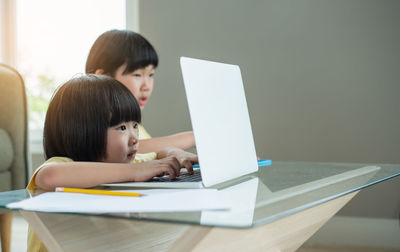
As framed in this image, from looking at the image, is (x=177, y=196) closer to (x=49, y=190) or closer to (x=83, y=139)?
(x=49, y=190)

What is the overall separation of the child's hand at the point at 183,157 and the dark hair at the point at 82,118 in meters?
0.15

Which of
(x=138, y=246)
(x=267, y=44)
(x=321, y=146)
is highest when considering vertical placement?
(x=267, y=44)

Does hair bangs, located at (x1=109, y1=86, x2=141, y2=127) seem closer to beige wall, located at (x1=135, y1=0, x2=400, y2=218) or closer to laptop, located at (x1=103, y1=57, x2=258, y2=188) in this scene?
laptop, located at (x1=103, y1=57, x2=258, y2=188)

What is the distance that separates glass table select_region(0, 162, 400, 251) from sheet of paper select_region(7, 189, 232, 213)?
12mm

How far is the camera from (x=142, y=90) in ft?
5.33

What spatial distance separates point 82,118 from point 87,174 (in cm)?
26

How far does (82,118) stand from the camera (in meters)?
0.91

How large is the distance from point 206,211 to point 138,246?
0.29 meters

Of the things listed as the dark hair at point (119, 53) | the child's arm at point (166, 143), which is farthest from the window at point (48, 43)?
the child's arm at point (166, 143)

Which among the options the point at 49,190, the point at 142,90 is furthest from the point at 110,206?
the point at 142,90

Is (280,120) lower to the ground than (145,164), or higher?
lower

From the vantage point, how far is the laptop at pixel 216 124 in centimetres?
66

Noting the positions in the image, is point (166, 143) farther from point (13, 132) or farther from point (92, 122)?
point (13, 132)

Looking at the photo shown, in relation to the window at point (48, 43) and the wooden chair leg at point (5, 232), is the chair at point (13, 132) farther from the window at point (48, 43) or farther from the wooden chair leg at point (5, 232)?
the window at point (48, 43)
